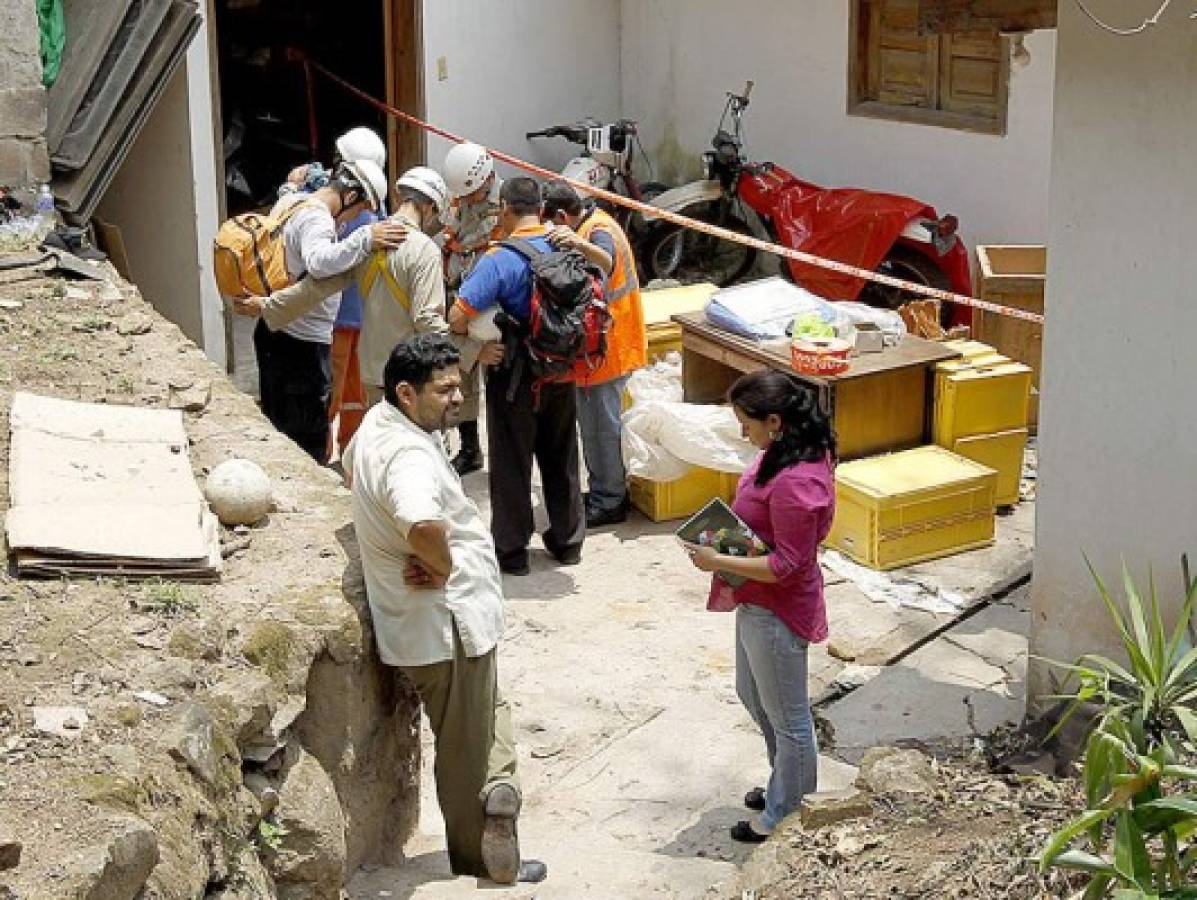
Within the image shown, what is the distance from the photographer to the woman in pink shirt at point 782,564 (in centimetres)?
577

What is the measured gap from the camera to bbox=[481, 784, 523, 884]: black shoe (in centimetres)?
571

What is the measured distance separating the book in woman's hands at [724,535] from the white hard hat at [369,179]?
3.10 meters

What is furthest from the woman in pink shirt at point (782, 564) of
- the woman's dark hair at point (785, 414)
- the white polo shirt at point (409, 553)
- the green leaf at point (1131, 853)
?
the green leaf at point (1131, 853)

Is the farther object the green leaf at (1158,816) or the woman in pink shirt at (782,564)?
the woman in pink shirt at (782,564)

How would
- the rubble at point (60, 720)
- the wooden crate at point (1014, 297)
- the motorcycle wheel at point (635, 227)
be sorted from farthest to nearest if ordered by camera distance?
the motorcycle wheel at point (635, 227), the wooden crate at point (1014, 297), the rubble at point (60, 720)

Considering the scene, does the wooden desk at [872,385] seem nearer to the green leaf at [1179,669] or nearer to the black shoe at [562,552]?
the black shoe at [562,552]

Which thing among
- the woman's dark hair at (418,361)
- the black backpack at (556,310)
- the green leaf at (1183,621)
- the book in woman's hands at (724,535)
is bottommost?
the green leaf at (1183,621)

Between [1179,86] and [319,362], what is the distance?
4215 millimetres

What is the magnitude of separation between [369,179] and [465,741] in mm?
3433

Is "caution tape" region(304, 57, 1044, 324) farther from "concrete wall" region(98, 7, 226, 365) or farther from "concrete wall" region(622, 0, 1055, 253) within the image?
"concrete wall" region(98, 7, 226, 365)

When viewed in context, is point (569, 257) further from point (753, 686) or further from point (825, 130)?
point (825, 130)

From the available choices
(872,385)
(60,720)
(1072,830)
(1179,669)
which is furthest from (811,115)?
(60,720)

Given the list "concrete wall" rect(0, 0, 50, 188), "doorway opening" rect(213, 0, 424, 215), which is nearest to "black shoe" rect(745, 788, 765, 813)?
"concrete wall" rect(0, 0, 50, 188)

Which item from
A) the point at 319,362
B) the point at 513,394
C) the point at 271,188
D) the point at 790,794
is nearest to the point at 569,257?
the point at 513,394
